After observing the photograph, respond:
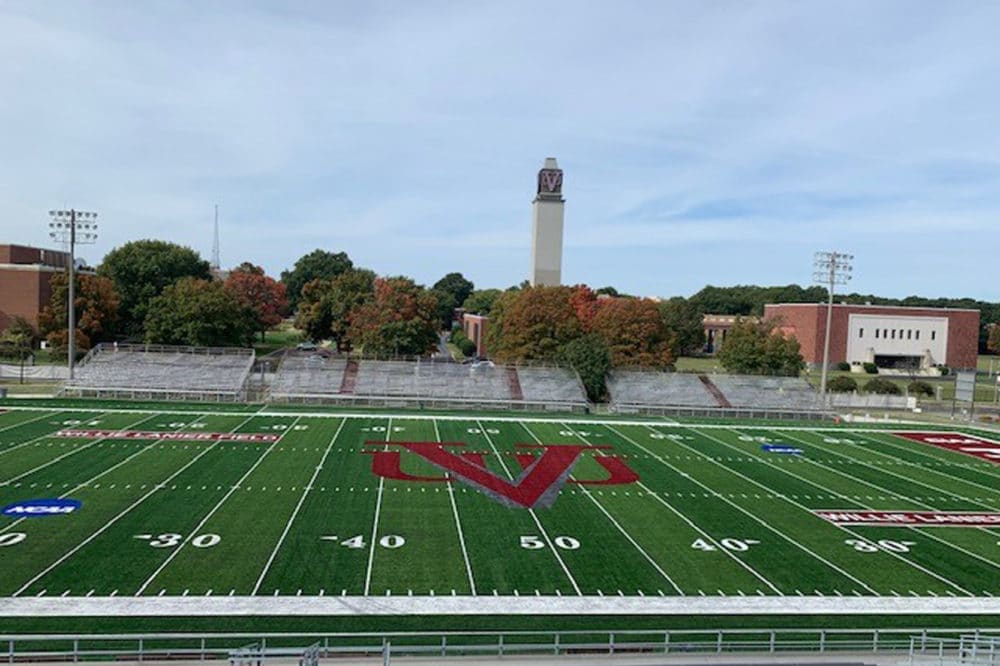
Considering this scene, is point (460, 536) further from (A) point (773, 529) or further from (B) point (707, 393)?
(B) point (707, 393)

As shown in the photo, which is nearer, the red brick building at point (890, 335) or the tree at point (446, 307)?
the red brick building at point (890, 335)

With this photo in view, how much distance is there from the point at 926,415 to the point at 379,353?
109ft

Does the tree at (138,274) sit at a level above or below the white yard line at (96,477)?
above

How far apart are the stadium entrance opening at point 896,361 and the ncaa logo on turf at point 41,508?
7276 centimetres

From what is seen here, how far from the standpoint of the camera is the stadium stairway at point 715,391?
41.8 metres

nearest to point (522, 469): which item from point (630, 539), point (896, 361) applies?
point (630, 539)

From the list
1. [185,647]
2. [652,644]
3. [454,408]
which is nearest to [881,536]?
[652,644]

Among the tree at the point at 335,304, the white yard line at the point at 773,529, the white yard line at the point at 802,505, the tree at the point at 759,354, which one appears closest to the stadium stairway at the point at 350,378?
the tree at the point at 335,304

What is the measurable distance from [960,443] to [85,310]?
164 ft

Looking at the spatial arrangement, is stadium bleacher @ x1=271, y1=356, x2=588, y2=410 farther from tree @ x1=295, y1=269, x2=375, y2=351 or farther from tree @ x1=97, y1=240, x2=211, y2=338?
tree @ x1=97, y1=240, x2=211, y2=338

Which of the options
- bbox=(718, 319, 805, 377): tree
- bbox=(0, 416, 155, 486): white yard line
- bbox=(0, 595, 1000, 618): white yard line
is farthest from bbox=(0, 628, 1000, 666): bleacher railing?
bbox=(718, 319, 805, 377): tree

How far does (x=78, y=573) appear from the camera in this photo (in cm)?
1373

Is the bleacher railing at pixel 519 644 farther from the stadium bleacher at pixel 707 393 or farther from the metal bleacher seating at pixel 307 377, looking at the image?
the stadium bleacher at pixel 707 393

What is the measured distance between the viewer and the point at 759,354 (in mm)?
46938
